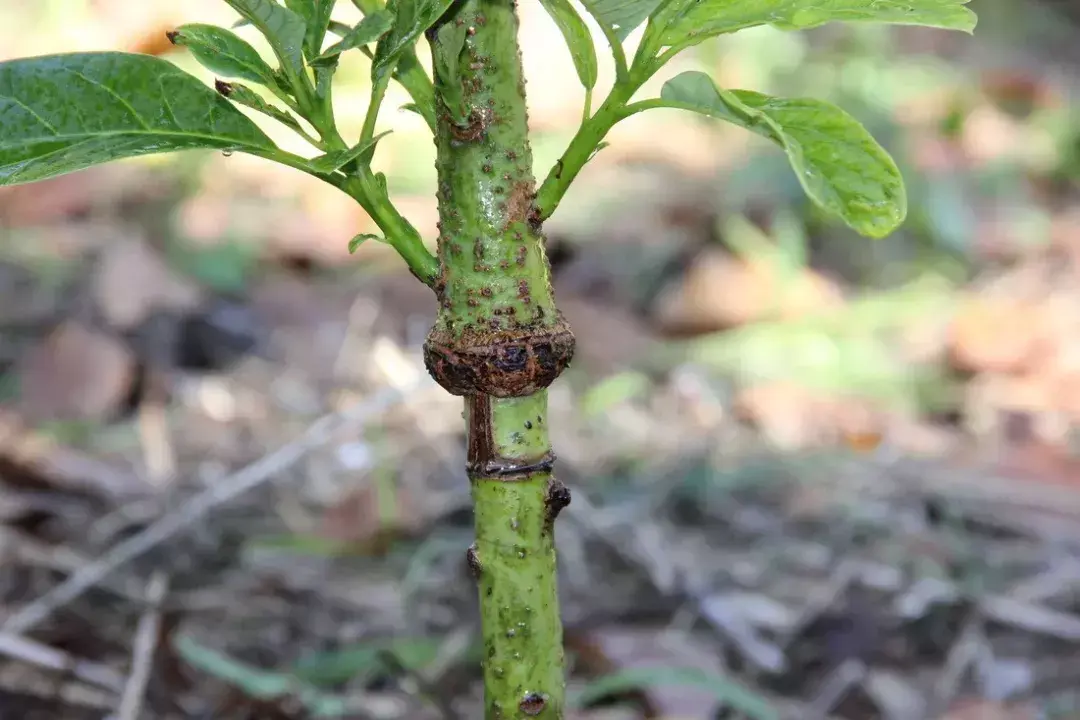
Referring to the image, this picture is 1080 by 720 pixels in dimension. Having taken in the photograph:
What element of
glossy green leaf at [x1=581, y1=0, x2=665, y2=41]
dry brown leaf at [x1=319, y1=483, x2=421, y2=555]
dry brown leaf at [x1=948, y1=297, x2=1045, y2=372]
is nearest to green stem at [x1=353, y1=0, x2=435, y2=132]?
glossy green leaf at [x1=581, y1=0, x2=665, y2=41]

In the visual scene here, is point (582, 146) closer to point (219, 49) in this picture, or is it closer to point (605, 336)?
point (219, 49)

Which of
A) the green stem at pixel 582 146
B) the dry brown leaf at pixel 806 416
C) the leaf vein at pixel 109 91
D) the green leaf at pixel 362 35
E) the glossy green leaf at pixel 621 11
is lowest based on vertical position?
the green stem at pixel 582 146

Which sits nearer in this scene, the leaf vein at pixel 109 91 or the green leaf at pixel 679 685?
the leaf vein at pixel 109 91

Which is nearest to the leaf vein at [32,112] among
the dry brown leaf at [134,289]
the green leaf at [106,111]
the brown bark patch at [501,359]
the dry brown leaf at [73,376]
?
the green leaf at [106,111]

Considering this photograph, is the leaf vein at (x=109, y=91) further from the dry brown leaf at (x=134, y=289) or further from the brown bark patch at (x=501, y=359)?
the dry brown leaf at (x=134, y=289)

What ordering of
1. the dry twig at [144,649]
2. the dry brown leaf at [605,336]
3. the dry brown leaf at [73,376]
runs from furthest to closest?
1. the dry brown leaf at [605,336]
2. the dry brown leaf at [73,376]
3. the dry twig at [144,649]

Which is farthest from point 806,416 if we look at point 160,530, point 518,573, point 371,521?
point 518,573

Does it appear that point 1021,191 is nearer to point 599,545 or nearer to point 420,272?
point 599,545

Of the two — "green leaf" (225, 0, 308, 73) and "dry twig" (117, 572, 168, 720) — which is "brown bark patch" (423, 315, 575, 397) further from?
"dry twig" (117, 572, 168, 720)
